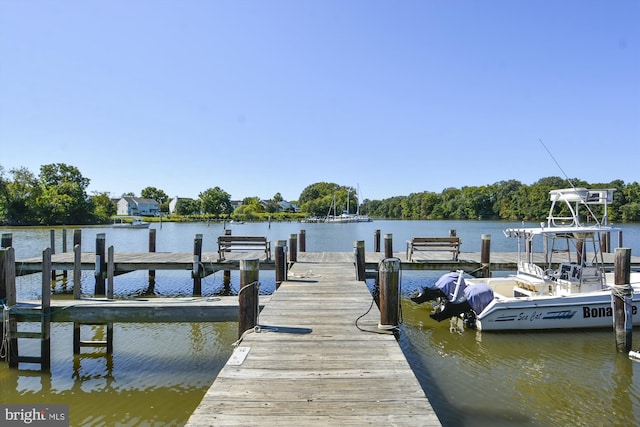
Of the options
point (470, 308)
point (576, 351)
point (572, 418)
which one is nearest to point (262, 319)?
point (572, 418)

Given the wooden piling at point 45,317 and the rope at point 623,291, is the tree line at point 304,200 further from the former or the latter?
the wooden piling at point 45,317

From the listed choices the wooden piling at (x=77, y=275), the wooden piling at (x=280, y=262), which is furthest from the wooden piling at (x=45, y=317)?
the wooden piling at (x=280, y=262)

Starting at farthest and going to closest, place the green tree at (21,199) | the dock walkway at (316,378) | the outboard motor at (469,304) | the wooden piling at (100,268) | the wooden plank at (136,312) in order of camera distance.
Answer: the green tree at (21,199) < the wooden piling at (100,268) < the outboard motor at (469,304) < the wooden plank at (136,312) < the dock walkway at (316,378)

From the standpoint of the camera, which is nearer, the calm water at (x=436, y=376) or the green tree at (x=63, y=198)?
the calm water at (x=436, y=376)

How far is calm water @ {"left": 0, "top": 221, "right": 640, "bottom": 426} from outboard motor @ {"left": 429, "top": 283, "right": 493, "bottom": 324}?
531 mm

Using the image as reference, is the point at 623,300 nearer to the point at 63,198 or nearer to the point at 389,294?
the point at 389,294

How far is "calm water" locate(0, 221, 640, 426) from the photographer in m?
6.72

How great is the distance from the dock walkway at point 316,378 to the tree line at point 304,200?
36.9 metres

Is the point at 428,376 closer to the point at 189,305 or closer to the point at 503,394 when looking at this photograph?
the point at 503,394

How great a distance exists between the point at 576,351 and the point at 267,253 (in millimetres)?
9977

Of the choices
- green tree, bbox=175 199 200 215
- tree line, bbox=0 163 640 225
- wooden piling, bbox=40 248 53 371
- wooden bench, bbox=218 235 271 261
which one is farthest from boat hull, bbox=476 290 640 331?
green tree, bbox=175 199 200 215

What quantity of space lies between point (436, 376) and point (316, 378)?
4526mm

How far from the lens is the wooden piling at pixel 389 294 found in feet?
21.0

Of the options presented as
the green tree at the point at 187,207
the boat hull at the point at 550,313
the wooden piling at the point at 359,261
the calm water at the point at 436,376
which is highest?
Answer: the green tree at the point at 187,207
